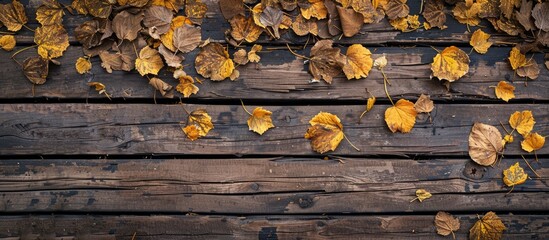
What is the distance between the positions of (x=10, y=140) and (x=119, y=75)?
1.54 ft

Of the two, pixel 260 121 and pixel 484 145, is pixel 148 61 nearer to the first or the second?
pixel 260 121

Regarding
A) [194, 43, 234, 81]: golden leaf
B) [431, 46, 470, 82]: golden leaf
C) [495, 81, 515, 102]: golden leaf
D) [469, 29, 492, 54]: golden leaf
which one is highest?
[469, 29, 492, 54]: golden leaf

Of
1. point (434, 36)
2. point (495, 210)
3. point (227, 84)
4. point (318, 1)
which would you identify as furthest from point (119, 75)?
point (495, 210)

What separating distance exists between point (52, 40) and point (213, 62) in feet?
2.01

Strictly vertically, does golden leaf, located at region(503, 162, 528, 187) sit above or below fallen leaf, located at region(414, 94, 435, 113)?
below

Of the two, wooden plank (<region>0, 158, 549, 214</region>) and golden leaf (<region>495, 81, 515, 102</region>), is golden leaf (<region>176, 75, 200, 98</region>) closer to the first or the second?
wooden plank (<region>0, 158, 549, 214</region>)

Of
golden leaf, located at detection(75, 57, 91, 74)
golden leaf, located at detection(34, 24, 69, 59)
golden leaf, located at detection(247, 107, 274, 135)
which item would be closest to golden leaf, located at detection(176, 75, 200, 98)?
golden leaf, located at detection(247, 107, 274, 135)

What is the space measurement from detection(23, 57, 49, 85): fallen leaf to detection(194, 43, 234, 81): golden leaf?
1.84ft

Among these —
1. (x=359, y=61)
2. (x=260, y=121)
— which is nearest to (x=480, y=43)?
(x=359, y=61)

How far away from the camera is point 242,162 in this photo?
2.10 meters

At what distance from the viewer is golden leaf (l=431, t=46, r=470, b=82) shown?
6.84 feet

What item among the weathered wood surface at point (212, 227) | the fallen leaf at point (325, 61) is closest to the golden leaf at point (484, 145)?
the weathered wood surface at point (212, 227)

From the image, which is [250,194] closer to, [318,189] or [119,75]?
[318,189]

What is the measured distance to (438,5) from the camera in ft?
7.00
